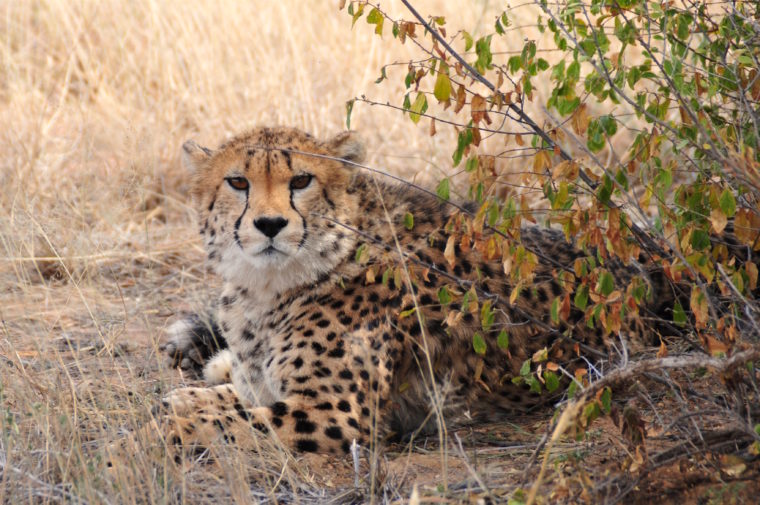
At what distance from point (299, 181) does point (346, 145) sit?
0.98 ft

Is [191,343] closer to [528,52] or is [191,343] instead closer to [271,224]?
[271,224]

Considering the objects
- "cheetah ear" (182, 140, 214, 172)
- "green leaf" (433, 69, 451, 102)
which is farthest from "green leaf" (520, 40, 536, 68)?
"cheetah ear" (182, 140, 214, 172)

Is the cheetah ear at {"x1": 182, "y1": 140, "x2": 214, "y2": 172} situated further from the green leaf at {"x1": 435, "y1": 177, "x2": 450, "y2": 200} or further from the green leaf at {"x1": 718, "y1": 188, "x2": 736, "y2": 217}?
the green leaf at {"x1": 718, "y1": 188, "x2": 736, "y2": 217}

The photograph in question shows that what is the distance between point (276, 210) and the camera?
3475 millimetres

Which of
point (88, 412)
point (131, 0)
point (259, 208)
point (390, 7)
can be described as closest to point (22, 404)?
point (88, 412)

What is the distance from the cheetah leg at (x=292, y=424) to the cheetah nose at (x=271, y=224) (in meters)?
0.56

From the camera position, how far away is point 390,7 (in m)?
7.85

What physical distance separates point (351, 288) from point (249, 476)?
0.87 meters

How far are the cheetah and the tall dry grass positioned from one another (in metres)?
0.32

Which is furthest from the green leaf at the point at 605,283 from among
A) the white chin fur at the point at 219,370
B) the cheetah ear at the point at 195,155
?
the white chin fur at the point at 219,370

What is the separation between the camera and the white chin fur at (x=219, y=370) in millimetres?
4148

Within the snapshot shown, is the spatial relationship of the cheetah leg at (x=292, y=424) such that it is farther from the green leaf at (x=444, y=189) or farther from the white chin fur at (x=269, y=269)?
the green leaf at (x=444, y=189)

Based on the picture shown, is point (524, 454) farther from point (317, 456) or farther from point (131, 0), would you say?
point (131, 0)

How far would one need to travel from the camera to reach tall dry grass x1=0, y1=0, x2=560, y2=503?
9.72ft
